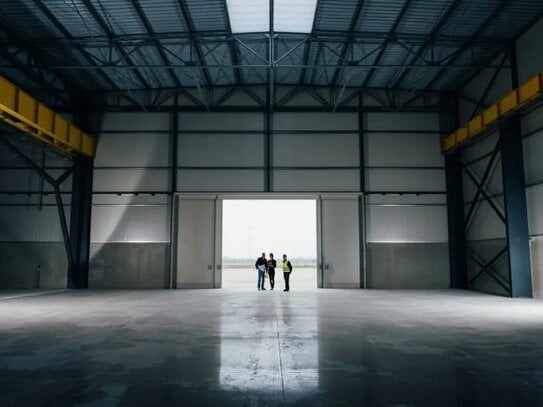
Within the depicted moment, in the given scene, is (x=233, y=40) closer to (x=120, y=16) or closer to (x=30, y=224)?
(x=120, y=16)

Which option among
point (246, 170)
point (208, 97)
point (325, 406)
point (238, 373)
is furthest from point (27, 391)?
point (208, 97)

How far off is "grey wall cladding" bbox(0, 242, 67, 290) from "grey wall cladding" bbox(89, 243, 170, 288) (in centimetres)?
160

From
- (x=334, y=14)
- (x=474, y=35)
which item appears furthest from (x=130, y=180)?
(x=474, y=35)

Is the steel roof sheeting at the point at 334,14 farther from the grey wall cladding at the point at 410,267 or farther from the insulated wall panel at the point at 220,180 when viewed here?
the grey wall cladding at the point at 410,267

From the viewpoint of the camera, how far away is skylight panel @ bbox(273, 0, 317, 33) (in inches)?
600

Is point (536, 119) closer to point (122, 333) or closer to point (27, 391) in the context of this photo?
point (122, 333)

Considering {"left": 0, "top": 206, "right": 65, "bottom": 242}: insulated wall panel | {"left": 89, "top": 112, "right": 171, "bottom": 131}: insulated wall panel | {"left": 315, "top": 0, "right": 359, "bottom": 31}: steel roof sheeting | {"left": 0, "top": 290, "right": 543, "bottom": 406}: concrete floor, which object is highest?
{"left": 315, "top": 0, "right": 359, "bottom": 31}: steel roof sheeting

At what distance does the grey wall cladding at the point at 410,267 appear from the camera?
22.3 metres

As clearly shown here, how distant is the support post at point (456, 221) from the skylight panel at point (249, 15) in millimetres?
12282

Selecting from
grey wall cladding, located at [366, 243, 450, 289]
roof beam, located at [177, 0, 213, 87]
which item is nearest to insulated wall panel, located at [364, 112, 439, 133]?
grey wall cladding, located at [366, 243, 450, 289]

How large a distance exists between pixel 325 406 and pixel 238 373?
65.5 inches

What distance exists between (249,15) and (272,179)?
888cm

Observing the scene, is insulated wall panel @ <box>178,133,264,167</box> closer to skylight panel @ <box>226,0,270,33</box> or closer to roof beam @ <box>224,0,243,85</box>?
roof beam @ <box>224,0,243,85</box>

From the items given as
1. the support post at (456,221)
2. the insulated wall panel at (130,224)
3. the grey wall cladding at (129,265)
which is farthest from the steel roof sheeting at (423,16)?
the grey wall cladding at (129,265)
